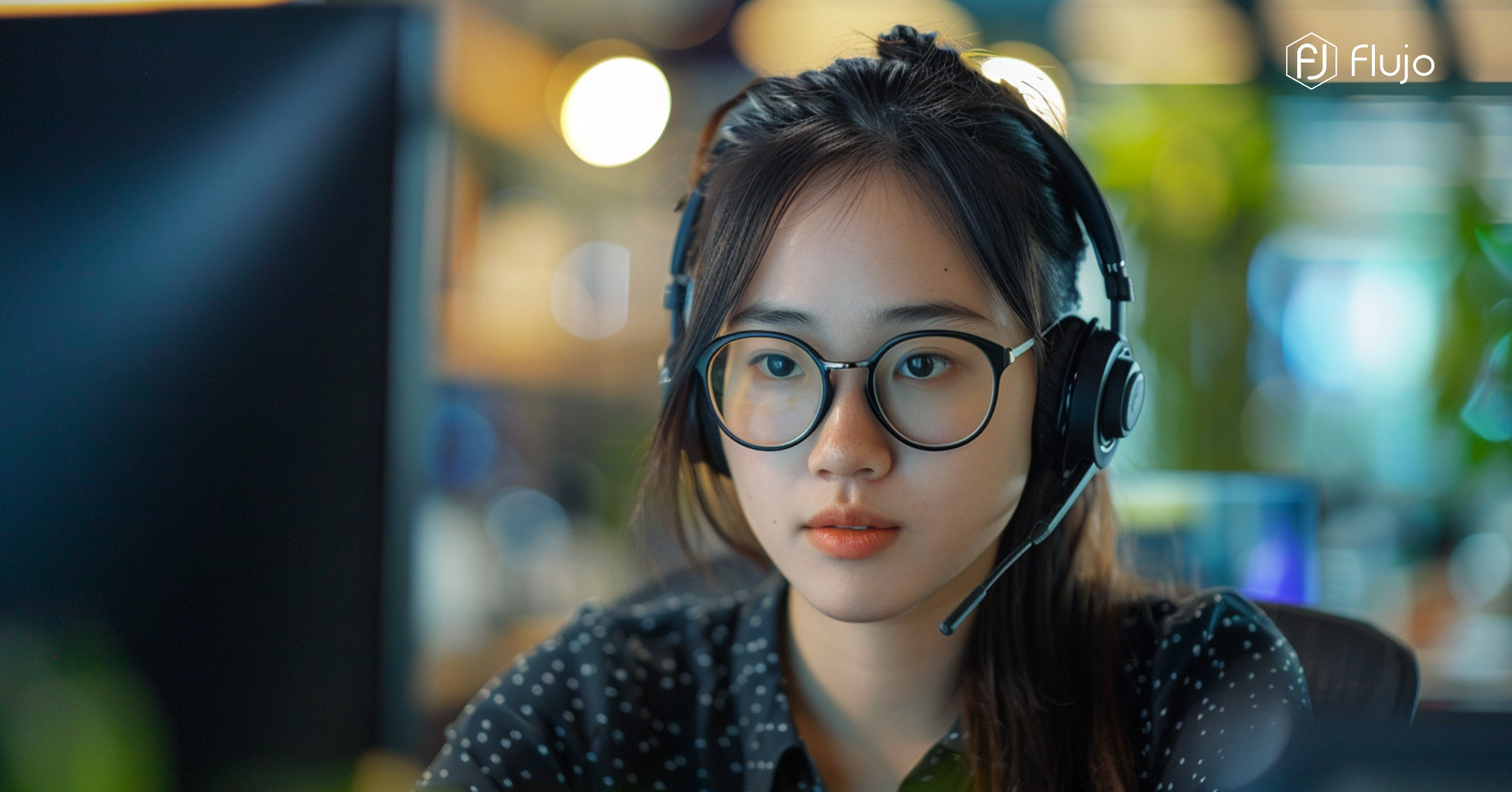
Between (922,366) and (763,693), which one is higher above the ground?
(922,366)

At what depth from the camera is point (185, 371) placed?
23.4 inches

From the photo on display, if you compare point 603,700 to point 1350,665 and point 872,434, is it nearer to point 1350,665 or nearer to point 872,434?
point 872,434

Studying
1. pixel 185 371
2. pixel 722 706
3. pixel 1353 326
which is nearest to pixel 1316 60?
pixel 722 706

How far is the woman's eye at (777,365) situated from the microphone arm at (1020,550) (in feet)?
0.70

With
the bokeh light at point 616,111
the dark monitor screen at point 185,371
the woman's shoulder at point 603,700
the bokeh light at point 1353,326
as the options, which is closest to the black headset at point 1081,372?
the woman's shoulder at point 603,700

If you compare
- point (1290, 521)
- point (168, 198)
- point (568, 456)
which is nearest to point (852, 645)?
point (168, 198)

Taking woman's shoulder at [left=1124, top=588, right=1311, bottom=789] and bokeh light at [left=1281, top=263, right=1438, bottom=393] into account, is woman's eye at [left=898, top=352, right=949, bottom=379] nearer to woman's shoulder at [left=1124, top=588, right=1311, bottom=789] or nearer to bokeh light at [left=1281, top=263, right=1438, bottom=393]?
woman's shoulder at [left=1124, top=588, right=1311, bottom=789]

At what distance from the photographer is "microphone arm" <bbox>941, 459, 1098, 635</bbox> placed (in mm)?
787

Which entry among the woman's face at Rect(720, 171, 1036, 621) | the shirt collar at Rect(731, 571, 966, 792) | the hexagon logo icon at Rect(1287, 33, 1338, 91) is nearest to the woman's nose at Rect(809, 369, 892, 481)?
the woman's face at Rect(720, 171, 1036, 621)

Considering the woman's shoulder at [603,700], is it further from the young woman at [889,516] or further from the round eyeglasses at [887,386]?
the round eyeglasses at [887,386]

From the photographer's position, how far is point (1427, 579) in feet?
7.91

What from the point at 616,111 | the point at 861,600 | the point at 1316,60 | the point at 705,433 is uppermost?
the point at 616,111

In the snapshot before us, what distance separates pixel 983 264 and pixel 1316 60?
2.26ft

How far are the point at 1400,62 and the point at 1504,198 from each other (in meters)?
1.18
